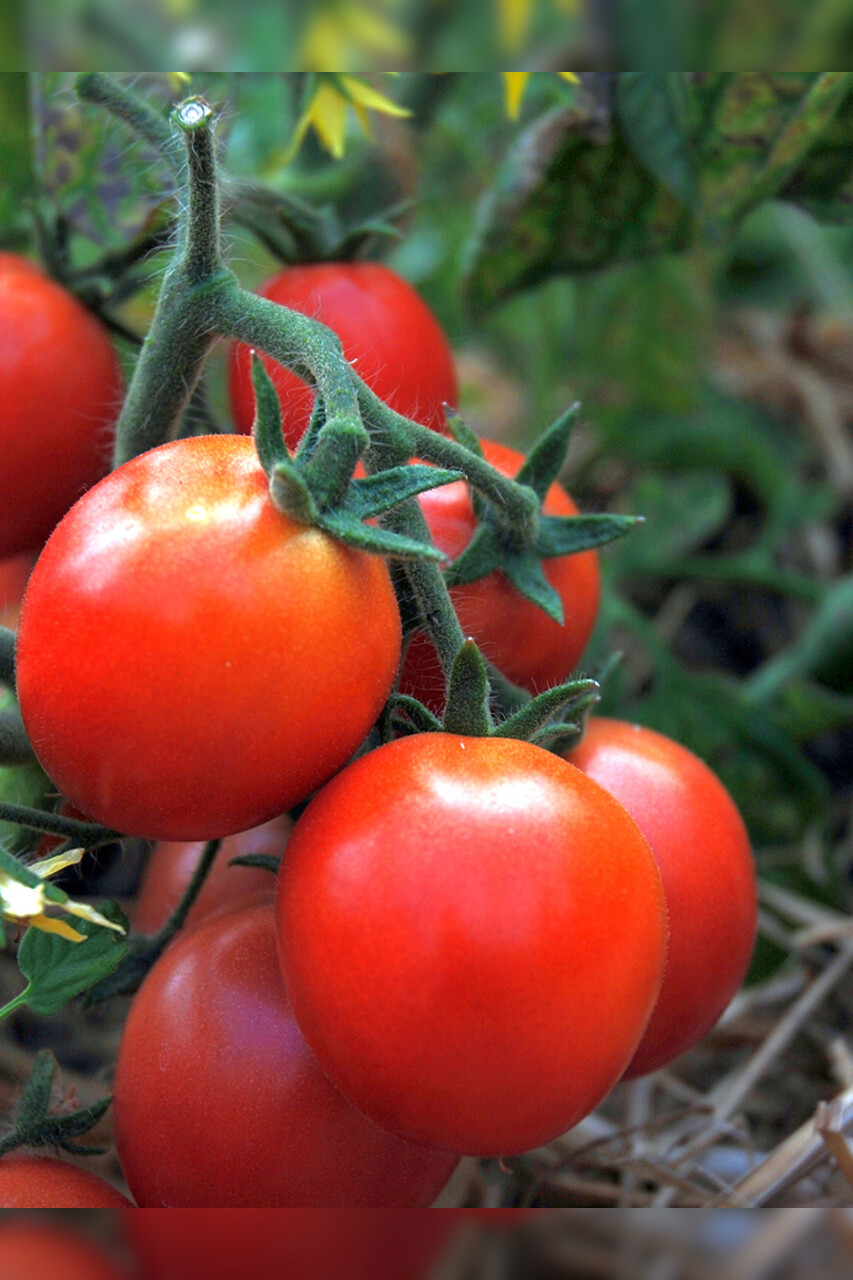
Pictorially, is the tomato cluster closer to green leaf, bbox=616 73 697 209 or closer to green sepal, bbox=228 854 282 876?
green sepal, bbox=228 854 282 876

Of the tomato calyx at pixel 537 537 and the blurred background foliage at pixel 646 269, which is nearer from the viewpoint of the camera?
the tomato calyx at pixel 537 537

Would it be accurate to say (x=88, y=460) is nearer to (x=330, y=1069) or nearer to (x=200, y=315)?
(x=200, y=315)

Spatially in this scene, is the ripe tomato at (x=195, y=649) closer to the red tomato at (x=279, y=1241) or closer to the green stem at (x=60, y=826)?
the green stem at (x=60, y=826)

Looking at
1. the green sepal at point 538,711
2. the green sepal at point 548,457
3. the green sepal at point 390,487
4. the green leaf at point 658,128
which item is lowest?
the green sepal at point 538,711

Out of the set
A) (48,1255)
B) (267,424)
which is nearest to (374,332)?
(267,424)

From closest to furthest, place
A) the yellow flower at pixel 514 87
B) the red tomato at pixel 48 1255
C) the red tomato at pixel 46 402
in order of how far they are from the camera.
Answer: the red tomato at pixel 48 1255 → the red tomato at pixel 46 402 → the yellow flower at pixel 514 87

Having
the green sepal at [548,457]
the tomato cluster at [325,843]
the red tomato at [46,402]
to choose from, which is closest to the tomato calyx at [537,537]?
the green sepal at [548,457]

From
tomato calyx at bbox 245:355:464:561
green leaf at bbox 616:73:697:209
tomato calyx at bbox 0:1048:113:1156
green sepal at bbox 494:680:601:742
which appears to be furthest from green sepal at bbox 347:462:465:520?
green leaf at bbox 616:73:697:209
